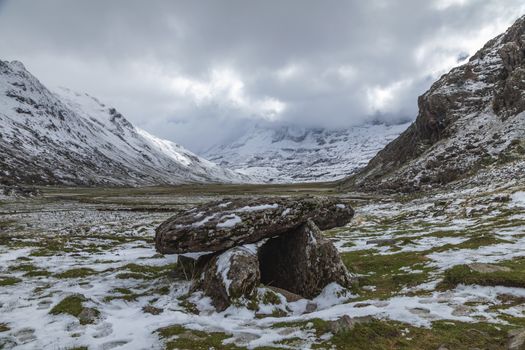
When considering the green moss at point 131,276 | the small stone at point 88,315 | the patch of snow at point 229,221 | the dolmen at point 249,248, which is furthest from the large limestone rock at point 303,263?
the small stone at point 88,315

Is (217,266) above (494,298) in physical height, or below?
above

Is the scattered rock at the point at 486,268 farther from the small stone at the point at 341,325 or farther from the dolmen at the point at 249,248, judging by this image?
the small stone at the point at 341,325

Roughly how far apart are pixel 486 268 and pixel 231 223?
38.6ft

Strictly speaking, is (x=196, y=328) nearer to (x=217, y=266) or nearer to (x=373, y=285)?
(x=217, y=266)

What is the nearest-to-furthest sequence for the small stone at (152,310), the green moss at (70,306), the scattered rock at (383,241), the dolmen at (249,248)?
the green moss at (70,306)
the small stone at (152,310)
the dolmen at (249,248)
the scattered rock at (383,241)

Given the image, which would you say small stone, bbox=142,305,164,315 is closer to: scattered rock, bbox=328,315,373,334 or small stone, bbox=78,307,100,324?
small stone, bbox=78,307,100,324

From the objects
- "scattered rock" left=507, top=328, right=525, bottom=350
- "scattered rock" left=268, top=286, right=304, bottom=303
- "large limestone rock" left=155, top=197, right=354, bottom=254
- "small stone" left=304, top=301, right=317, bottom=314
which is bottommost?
"small stone" left=304, top=301, right=317, bottom=314

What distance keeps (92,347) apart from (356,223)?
115 feet

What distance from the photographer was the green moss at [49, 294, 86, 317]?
15.4 metres

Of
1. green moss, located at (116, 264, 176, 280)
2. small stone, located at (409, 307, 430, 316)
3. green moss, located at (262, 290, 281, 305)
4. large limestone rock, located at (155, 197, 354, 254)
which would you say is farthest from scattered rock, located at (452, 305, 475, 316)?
green moss, located at (116, 264, 176, 280)

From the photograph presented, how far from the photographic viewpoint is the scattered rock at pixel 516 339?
996 centimetres

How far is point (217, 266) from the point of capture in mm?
17906

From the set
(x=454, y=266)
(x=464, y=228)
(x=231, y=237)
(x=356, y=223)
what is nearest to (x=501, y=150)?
(x=356, y=223)

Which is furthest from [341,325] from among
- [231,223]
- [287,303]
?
[231,223]
